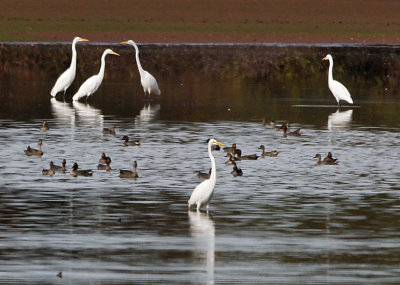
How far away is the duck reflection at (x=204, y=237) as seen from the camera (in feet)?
42.4

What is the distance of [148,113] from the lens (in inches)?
1251

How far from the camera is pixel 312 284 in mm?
11945

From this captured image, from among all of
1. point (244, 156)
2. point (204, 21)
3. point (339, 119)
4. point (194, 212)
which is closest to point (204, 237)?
point (194, 212)

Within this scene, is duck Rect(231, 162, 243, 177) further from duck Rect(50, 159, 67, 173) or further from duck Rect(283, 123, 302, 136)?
duck Rect(283, 123, 302, 136)

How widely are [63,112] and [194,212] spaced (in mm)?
16074

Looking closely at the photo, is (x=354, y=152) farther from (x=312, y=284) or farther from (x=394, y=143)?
(x=312, y=284)

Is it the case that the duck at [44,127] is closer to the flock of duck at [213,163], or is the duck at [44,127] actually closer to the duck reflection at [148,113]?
the duck reflection at [148,113]

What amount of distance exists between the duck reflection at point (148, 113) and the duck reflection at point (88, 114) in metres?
1.05

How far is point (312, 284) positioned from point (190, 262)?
1664 mm

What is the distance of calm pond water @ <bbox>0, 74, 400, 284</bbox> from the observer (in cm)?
1269

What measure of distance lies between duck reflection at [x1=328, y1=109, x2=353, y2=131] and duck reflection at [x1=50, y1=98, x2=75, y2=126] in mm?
6789

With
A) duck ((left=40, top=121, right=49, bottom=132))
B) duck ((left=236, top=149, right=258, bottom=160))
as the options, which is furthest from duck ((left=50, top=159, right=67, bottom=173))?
duck ((left=40, top=121, right=49, bottom=132))

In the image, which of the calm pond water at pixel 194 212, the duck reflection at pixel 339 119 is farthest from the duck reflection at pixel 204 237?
the duck reflection at pixel 339 119

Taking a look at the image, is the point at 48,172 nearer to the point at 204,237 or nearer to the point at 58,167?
the point at 58,167
